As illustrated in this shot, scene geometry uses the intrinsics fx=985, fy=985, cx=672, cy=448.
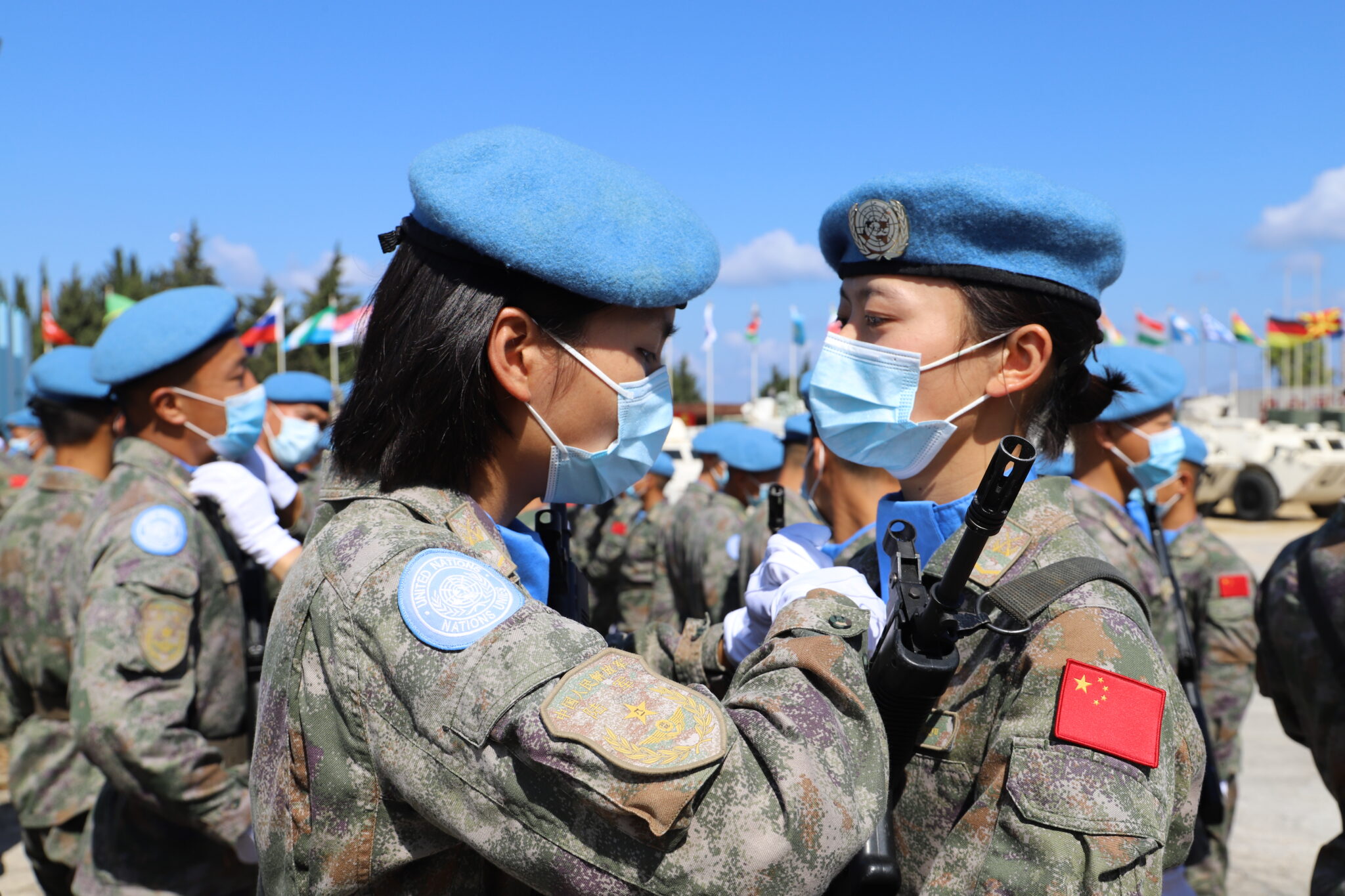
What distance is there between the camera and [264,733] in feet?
5.31

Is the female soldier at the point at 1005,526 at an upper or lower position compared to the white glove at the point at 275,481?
upper

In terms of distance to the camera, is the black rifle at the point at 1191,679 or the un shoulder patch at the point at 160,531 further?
the black rifle at the point at 1191,679

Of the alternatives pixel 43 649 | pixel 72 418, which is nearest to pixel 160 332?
pixel 43 649

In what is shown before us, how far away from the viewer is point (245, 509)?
11.9 ft

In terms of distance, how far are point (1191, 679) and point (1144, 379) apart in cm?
163

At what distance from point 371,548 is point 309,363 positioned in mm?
31947

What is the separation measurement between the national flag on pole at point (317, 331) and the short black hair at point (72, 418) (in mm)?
12355

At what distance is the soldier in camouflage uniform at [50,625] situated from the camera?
394cm

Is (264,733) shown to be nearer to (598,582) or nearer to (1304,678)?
(1304,678)

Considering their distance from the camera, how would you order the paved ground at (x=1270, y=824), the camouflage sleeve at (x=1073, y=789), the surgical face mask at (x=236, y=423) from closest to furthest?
the camouflage sleeve at (x=1073, y=789)
the surgical face mask at (x=236, y=423)
the paved ground at (x=1270, y=824)

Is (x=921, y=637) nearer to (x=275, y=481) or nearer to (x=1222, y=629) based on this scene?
(x=275, y=481)

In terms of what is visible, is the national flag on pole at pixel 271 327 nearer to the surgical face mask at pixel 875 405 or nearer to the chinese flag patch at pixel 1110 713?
the surgical face mask at pixel 875 405

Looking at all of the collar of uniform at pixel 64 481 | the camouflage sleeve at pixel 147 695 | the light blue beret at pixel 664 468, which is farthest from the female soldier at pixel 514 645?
the light blue beret at pixel 664 468

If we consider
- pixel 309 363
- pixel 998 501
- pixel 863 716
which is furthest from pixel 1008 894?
pixel 309 363
